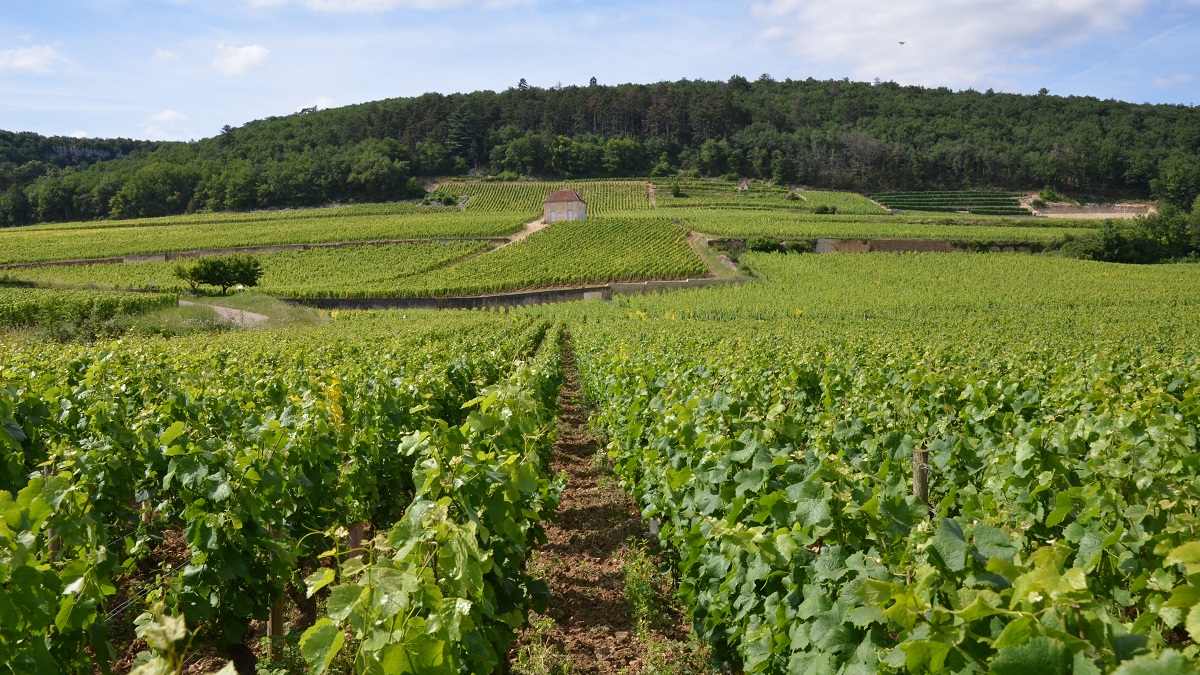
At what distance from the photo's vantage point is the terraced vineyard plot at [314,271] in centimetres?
4500

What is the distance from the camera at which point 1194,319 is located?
997 inches

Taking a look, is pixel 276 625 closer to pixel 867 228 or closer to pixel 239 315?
pixel 239 315

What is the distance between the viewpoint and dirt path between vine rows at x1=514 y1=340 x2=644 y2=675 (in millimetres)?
5172

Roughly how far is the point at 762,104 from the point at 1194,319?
12079cm

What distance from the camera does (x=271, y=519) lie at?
14.7 feet

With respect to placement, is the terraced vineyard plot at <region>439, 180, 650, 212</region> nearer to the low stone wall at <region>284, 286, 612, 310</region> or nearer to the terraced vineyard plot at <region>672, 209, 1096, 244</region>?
the terraced vineyard plot at <region>672, 209, 1096, 244</region>

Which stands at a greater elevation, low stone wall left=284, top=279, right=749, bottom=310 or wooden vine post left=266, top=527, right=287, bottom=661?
wooden vine post left=266, top=527, right=287, bottom=661

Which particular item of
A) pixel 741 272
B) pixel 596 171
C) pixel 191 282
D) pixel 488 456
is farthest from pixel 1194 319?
pixel 596 171

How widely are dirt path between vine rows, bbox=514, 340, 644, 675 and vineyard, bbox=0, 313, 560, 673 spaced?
82 centimetres

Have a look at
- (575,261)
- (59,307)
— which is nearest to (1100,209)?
(575,261)

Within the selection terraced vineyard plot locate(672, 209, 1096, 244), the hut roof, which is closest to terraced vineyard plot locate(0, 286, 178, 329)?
terraced vineyard plot locate(672, 209, 1096, 244)

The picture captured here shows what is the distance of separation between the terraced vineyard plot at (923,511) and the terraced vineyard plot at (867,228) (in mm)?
51368

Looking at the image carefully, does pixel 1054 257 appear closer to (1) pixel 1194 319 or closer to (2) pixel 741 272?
(2) pixel 741 272

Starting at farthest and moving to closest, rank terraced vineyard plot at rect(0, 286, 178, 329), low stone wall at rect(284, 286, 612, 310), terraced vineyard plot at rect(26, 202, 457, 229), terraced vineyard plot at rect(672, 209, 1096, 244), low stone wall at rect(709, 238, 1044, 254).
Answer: terraced vineyard plot at rect(26, 202, 457, 229)
terraced vineyard plot at rect(672, 209, 1096, 244)
low stone wall at rect(709, 238, 1044, 254)
low stone wall at rect(284, 286, 612, 310)
terraced vineyard plot at rect(0, 286, 178, 329)
